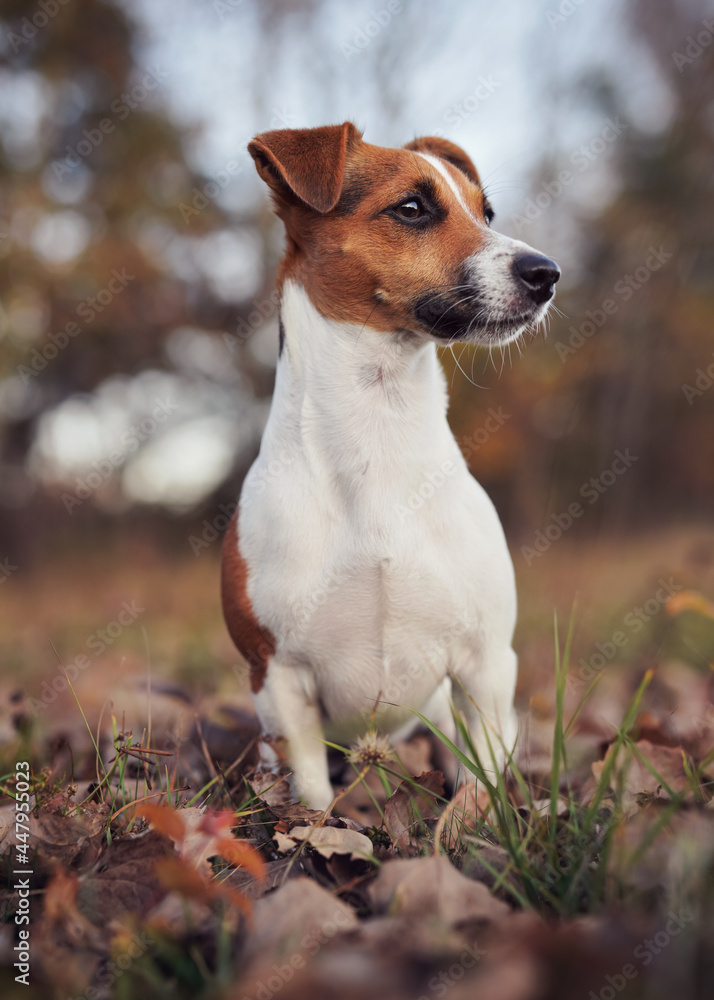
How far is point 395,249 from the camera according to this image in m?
2.67

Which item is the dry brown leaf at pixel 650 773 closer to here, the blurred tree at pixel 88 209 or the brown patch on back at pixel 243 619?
the brown patch on back at pixel 243 619

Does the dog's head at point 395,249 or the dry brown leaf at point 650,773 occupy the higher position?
the dog's head at point 395,249

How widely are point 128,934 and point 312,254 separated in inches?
85.7

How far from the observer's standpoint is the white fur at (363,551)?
98.7 inches

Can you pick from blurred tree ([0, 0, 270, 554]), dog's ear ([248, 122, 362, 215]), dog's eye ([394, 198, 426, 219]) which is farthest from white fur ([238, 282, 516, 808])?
blurred tree ([0, 0, 270, 554])

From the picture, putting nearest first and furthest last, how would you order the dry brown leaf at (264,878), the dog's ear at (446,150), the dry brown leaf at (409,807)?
the dry brown leaf at (264,878), the dry brown leaf at (409,807), the dog's ear at (446,150)

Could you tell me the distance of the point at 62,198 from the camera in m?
10.4

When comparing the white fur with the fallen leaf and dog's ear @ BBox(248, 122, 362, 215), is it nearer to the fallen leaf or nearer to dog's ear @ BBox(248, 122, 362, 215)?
dog's ear @ BBox(248, 122, 362, 215)

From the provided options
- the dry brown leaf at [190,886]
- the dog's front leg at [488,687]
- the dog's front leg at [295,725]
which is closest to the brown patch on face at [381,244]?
the dog's front leg at [488,687]

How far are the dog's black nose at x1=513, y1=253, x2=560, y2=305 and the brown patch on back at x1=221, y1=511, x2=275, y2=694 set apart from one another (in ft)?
4.39

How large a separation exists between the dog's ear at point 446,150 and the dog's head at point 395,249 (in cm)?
54

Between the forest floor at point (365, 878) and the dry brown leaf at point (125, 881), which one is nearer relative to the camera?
the forest floor at point (365, 878)

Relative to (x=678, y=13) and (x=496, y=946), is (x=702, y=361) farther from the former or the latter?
(x=496, y=946)

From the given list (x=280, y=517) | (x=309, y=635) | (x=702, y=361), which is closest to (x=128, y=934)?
(x=309, y=635)
